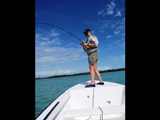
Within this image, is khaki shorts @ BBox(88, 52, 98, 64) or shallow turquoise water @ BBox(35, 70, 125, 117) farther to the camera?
shallow turquoise water @ BBox(35, 70, 125, 117)

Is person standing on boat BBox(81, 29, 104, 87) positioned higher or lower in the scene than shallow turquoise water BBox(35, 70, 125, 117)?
higher

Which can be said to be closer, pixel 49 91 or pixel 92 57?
pixel 92 57

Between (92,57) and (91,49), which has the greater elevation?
(91,49)

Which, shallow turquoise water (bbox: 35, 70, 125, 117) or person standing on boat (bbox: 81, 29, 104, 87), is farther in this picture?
shallow turquoise water (bbox: 35, 70, 125, 117)

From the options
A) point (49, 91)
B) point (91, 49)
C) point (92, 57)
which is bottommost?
point (49, 91)

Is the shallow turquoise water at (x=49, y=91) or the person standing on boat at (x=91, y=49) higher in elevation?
the person standing on boat at (x=91, y=49)

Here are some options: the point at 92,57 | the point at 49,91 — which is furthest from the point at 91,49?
the point at 49,91

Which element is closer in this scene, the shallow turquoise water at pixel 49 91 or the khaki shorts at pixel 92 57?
the khaki shorts at pixel 92 57

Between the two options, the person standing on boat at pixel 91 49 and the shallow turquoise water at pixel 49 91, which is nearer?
the person standing on boat at pixel 91 49

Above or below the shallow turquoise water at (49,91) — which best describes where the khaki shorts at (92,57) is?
above

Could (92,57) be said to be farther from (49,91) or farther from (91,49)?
(49,91)
